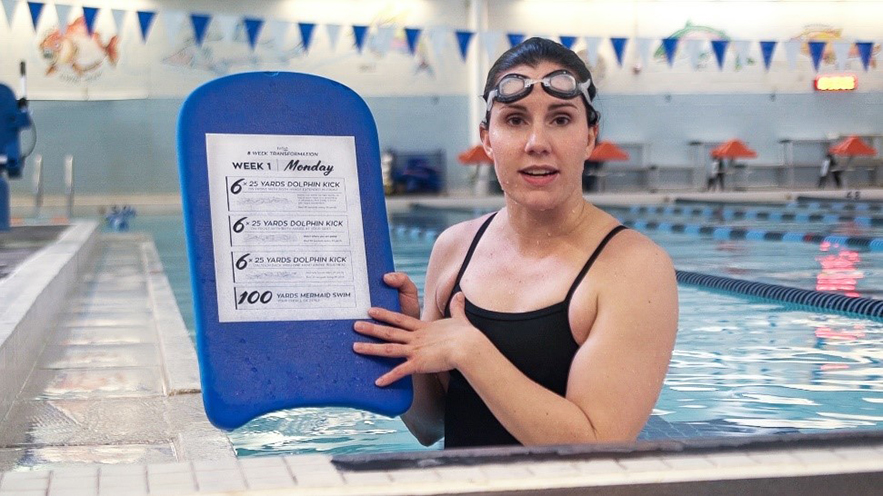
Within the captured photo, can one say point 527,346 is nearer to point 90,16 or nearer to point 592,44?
point 90,16

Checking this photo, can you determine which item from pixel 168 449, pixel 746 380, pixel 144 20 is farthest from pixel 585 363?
pixel 144 20

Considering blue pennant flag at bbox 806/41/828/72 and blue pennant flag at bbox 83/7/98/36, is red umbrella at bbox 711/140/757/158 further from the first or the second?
blue pennant flag at bbox 83/7/98/36

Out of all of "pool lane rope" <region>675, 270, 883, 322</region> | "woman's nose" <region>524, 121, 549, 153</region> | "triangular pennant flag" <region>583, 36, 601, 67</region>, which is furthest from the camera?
"triangular pennant flag" <region>583, 36, 601, 67</region>

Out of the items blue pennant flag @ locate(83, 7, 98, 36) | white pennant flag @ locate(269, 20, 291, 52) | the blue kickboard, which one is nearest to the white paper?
the blue kickboard

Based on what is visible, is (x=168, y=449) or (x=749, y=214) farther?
(x=749, y=214)

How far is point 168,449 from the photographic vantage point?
2.66 meters

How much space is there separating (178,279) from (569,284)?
639 cm

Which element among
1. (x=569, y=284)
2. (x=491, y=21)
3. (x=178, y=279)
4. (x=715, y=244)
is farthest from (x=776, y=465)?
(x=491, y=21)

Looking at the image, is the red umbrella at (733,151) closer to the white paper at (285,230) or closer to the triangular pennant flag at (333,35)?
the triangular pennant flag at (333,35)

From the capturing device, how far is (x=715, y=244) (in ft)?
32.6

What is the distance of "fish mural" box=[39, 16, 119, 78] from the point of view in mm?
16719

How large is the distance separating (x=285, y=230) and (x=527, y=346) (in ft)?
1.46

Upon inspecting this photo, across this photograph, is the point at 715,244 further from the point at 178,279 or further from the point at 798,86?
the point at 798,86

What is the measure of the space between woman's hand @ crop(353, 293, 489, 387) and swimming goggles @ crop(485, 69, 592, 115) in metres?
0.38
